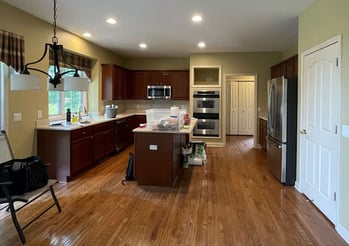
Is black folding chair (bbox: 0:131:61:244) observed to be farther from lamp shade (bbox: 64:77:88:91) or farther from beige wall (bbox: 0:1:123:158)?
lamp shade (bbox: 64:77:88:91)

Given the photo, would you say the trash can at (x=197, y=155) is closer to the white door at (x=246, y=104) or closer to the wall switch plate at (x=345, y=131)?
the wall switch plate at (x=345, y=131)

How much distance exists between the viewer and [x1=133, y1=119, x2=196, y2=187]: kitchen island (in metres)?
4.30

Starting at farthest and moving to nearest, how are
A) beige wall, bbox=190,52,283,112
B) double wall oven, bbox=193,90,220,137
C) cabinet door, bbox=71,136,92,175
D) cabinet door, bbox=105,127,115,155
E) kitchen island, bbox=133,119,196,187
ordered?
double wall oven, bbox=193,90,220,137, beige wall, bbox=190,52,283,112, cabinet door, bbox=105,127,115,155, cabinet door, bbox=71,136,92,175, kitchen island, bbox=133,119,196,187

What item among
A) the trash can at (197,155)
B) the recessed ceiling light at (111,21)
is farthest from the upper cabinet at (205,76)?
the recessed ceiling light at (111,21)

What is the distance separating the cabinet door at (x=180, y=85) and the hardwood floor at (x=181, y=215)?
12.9 ft

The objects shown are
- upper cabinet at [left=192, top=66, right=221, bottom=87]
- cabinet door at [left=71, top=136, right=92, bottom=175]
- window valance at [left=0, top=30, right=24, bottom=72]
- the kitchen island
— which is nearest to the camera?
window valance at [left=0, top=30, right=24, bottom=72]

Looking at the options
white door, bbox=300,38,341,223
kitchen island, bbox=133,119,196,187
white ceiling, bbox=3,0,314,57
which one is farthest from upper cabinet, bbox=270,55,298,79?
kitchen island, bbox=133,119,196,187

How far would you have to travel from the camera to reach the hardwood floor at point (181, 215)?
2.83 metres

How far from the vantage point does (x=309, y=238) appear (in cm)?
286

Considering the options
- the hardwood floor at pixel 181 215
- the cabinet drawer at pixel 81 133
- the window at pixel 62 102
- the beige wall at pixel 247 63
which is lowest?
the hardwood floor at pixel 181 215

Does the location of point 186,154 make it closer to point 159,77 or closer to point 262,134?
point 262,134

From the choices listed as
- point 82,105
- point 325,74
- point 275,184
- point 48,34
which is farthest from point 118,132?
point 325,74

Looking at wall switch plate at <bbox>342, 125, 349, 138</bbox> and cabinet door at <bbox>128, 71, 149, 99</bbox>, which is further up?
cabinet door at <bbox>128, 71, 149, 99</bbox>

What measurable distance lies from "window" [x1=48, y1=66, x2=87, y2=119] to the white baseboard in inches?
192
